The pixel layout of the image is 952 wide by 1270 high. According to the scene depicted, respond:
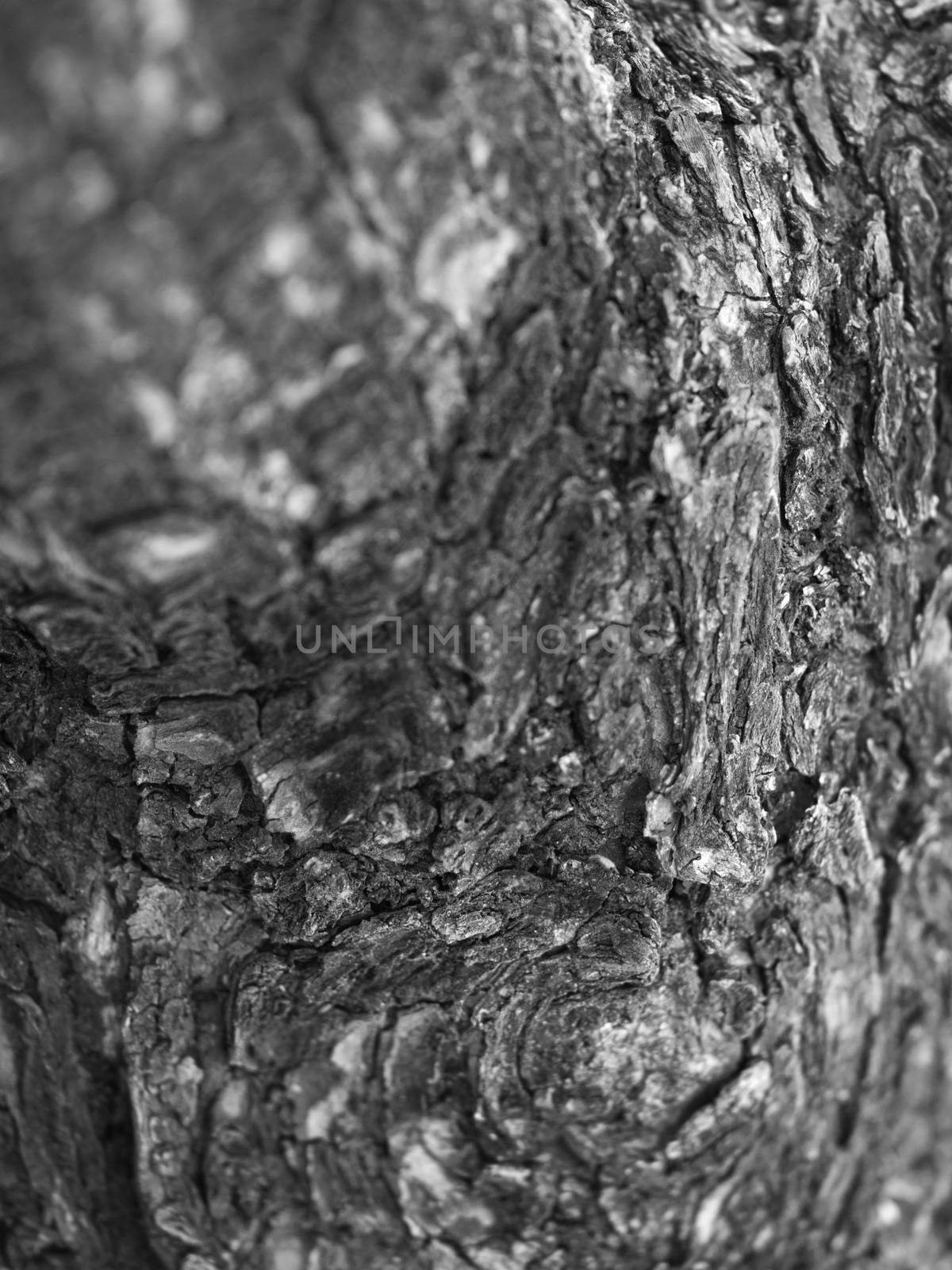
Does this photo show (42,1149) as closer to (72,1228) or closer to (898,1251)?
(72,1228)

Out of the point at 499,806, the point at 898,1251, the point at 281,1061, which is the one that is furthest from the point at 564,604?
the point at 898,1251

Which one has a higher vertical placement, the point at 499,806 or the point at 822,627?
the point at 822,627

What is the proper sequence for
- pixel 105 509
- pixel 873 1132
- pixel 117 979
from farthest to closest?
pixel 873 1132 → pixel 117 979 → pixel 105 509

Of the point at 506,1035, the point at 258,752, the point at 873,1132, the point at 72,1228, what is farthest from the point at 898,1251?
the point at 258,752

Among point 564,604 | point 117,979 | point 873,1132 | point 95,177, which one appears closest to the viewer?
point 95,177

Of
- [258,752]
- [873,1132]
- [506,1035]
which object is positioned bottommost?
[873,1132]

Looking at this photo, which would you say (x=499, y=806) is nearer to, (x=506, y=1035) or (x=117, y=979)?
(x=506, y=1035)

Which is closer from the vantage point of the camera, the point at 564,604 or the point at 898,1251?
the point at 564,604
